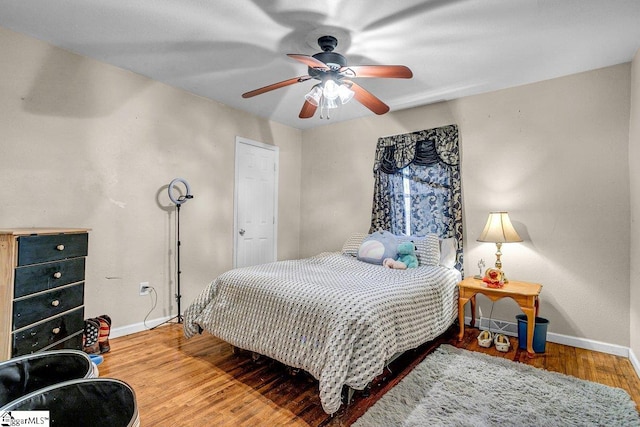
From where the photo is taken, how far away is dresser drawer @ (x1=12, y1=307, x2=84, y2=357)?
1.99 meters

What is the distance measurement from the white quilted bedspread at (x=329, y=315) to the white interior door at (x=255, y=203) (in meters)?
1.37

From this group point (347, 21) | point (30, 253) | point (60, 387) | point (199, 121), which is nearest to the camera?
point (60, 387)

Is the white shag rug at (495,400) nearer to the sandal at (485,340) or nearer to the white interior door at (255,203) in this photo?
the sandal at (485,340)

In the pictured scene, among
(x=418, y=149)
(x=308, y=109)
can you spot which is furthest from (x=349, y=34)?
(x=418, y=149)

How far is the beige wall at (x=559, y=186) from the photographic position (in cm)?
280

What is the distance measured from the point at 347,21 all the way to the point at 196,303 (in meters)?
2.43

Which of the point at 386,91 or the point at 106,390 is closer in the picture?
the point at 106,390

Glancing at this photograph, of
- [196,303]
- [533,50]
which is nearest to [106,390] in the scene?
[196,303]

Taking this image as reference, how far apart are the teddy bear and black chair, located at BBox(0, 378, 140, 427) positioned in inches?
107

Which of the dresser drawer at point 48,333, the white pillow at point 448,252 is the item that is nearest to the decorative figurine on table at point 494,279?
the white pillow at point 448,252

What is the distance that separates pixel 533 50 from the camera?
259 cm

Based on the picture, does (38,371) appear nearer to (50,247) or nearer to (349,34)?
(50,247)

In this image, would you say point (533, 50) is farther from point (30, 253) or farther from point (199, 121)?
point (30, 253)

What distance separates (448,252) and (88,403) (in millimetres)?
3294
